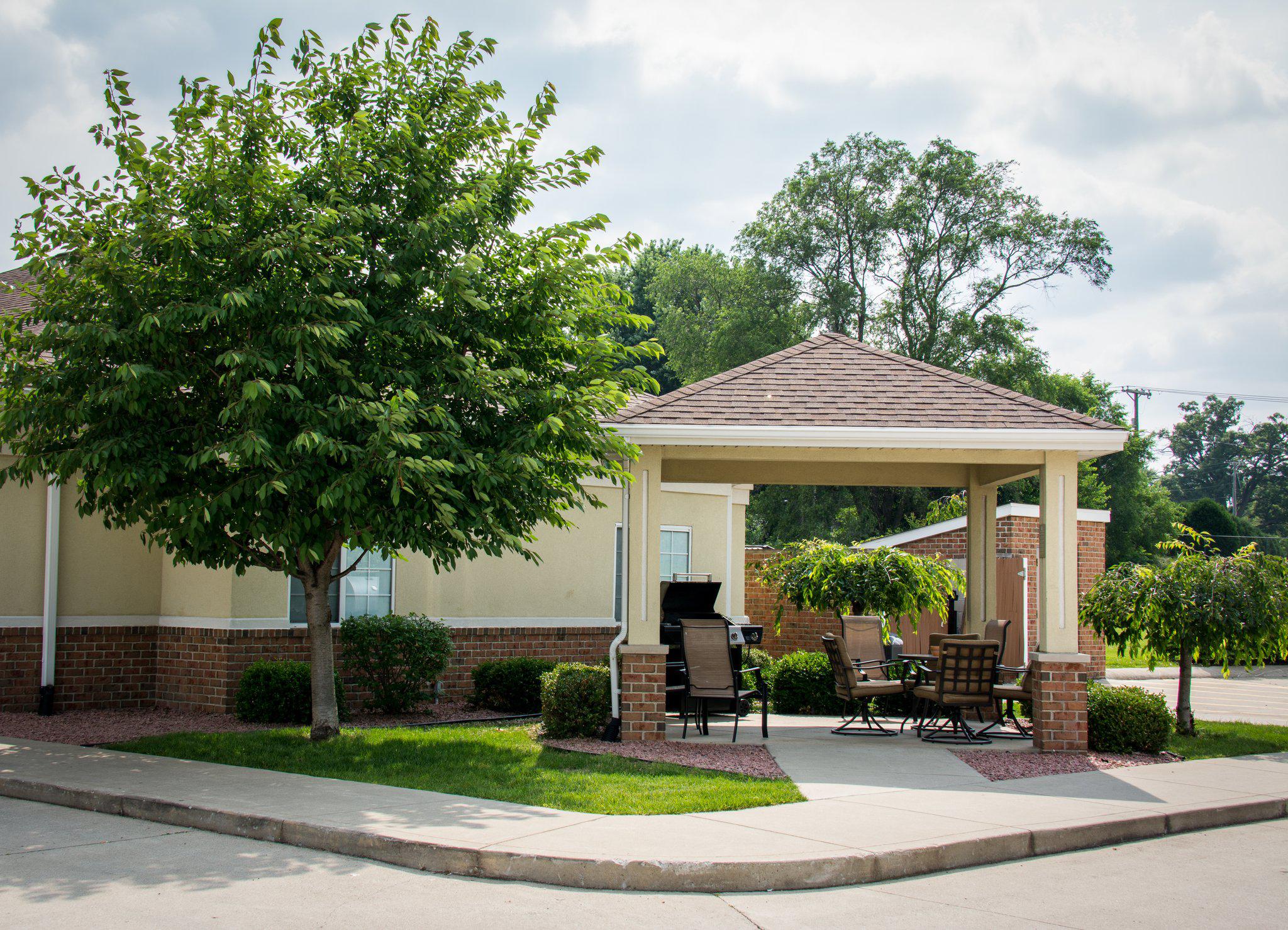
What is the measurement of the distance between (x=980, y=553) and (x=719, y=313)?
979 inches

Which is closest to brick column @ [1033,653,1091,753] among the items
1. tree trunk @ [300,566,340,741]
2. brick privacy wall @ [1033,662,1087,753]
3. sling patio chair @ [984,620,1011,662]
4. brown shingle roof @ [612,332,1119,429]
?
brick privacy wall @ [1033,662,1087,753]

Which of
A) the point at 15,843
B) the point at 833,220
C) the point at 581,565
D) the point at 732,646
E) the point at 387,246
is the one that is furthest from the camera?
the point at 833,220

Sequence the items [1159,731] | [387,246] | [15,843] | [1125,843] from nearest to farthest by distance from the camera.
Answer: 1. [15,843]
2. [1125,843]
3. [387,246]
4. [1159,731]

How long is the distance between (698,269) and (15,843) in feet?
118

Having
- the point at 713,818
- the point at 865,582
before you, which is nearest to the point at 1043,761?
the point at 713,818

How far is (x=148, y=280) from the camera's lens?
30.5 ft

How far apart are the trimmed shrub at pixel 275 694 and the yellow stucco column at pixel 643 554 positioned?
3699 millimetres

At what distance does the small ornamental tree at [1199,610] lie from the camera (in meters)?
11.8

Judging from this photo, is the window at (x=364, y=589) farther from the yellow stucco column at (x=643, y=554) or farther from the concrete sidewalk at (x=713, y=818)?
the yellow stucco column at (x=643, y=554)

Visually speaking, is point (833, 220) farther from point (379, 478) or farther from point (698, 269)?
point (379, 478)

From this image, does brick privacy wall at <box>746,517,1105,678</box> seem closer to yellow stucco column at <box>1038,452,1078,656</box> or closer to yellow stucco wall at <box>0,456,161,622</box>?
yellow stucco column at <box>1038,452,1078,656</box>

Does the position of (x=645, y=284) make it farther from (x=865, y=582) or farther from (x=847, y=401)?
(x=847, y=401)

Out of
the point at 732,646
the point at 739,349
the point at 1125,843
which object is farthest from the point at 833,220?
the point at 1125,843

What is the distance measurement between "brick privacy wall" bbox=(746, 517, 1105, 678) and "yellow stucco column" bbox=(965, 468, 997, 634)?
4.26 m
